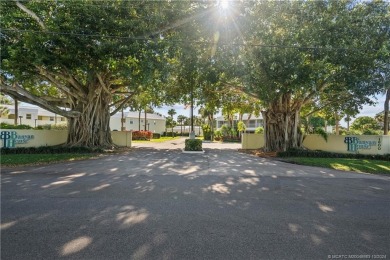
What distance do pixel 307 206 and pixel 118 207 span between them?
13.7 feet

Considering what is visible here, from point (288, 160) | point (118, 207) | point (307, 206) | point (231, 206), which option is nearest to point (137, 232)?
point (118, 207)

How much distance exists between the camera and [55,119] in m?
48.4

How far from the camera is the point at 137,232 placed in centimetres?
403

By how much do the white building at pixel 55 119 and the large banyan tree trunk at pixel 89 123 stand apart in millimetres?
22220

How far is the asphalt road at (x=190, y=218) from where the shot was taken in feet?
11.4

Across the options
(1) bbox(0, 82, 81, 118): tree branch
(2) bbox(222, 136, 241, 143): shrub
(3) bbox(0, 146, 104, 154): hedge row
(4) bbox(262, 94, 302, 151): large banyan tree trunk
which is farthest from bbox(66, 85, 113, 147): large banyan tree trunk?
(2) bbox(222, 136, 241, 143): shrub

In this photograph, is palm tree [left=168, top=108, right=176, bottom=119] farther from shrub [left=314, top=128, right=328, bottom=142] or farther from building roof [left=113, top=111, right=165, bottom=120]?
shrub [left=314, top=128, right=328, bottom=142]

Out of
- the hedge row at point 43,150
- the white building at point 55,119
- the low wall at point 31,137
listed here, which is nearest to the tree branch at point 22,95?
the low wall at point 31,137

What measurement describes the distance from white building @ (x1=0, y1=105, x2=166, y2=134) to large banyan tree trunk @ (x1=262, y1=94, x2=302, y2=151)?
31.3m

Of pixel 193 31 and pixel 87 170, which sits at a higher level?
pixel 193 31

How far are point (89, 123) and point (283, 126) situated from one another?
14090mm

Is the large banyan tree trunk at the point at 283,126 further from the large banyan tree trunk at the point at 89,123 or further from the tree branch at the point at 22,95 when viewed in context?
the tree branch at the point at 22,95

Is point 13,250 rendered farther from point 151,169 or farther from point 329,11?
point 329,11

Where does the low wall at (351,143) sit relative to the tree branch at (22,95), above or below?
below
